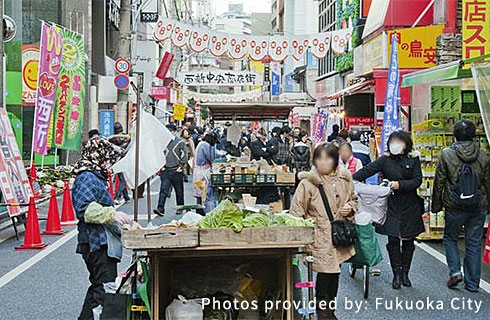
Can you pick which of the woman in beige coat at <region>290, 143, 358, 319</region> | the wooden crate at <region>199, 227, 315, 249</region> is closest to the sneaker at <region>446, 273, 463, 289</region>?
the woman in beige coat at <region>290, 143, 358, 319</region>

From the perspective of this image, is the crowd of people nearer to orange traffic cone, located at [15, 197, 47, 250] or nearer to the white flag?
the white flag

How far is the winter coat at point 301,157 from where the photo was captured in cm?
1582

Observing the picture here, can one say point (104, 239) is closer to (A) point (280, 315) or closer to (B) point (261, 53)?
(A) point (280, 315)

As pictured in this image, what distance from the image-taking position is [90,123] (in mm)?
25734

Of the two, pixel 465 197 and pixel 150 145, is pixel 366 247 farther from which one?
pixel 150 145

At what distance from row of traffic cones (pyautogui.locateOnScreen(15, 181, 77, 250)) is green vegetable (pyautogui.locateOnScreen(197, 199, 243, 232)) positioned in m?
6.61

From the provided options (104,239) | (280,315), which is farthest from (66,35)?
(280,315)

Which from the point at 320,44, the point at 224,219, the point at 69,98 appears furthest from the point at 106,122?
the point at 224,219

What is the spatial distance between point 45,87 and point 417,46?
32.3ft

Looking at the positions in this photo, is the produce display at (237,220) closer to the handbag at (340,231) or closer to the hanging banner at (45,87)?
the handbag at (340,231)

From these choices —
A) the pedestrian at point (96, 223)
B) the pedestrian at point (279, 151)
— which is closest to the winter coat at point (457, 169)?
the pedestrian at point (96, 223)

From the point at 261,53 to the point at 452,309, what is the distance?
50.2ft

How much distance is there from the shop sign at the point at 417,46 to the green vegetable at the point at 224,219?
45.9ft

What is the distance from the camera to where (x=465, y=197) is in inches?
305
